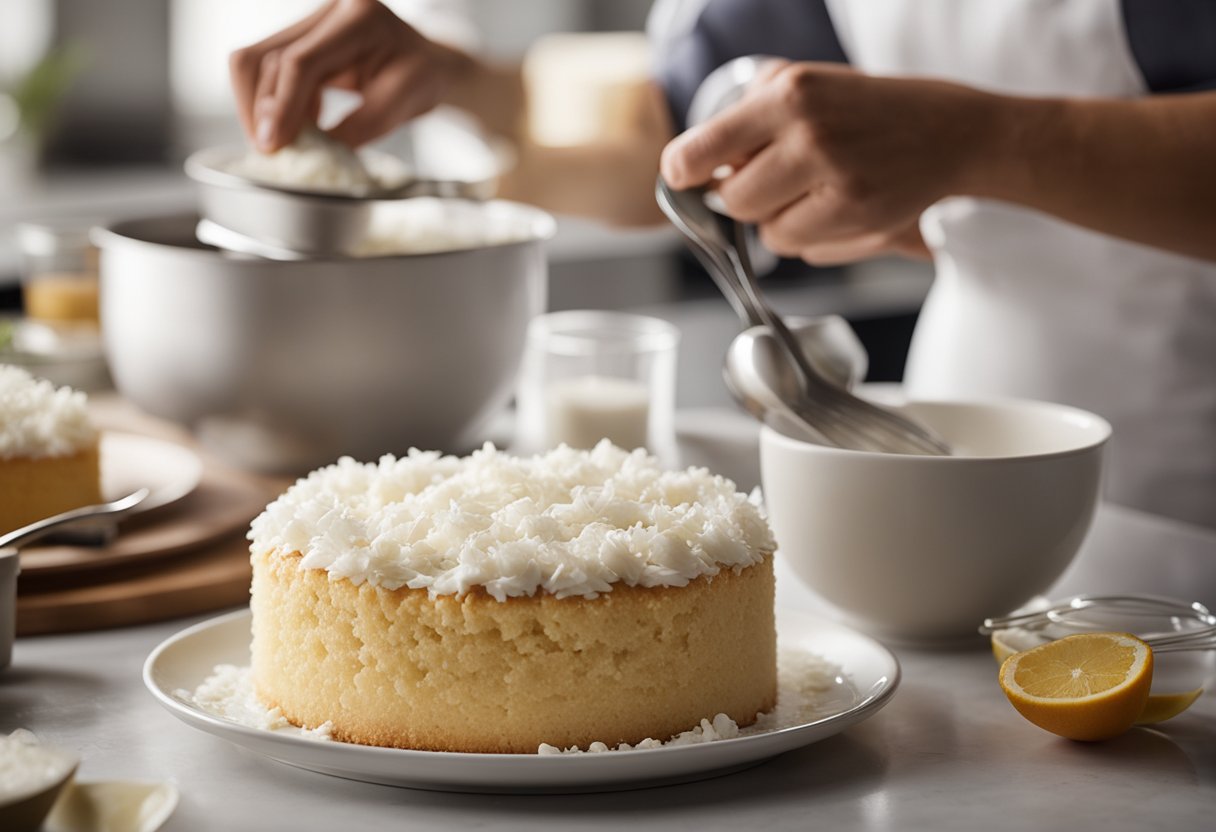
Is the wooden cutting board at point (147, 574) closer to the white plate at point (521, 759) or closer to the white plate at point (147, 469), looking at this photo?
the white plate at point (147, 469)

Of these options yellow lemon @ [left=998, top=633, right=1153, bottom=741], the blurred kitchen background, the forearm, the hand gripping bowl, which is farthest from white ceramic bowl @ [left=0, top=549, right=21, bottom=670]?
the blurred kitchen background

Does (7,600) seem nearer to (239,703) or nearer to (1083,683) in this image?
(239,703)

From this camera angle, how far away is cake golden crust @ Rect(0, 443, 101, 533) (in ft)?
3.56

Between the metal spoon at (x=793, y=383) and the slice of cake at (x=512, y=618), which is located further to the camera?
the metal spoon at (x=793, y=383)

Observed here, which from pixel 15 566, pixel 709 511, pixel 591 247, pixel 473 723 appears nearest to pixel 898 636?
pixel 709 511

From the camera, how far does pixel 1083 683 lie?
2.66ft

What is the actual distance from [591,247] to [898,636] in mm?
3138

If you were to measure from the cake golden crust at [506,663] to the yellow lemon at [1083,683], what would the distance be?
164 mm

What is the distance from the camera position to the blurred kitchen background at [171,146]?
372cm

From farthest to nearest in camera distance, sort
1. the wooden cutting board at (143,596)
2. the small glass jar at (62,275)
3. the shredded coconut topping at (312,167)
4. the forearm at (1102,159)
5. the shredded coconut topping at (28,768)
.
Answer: the small glass jar at (62,275)
the shredded coconut topping at (312,167)
the forearm at (1102,159)
the wooden cutting board at (143,596)
the shredded coconut topping at (28,768)

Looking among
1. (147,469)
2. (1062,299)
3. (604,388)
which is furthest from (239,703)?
(1062,299)

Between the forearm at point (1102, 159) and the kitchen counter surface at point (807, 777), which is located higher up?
the forearm at point (1102, 159)

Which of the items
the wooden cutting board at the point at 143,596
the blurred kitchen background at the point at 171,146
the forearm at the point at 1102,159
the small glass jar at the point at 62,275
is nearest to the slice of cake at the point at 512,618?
the wooden cutting board at the point at 143,596

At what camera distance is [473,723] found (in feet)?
2.43
